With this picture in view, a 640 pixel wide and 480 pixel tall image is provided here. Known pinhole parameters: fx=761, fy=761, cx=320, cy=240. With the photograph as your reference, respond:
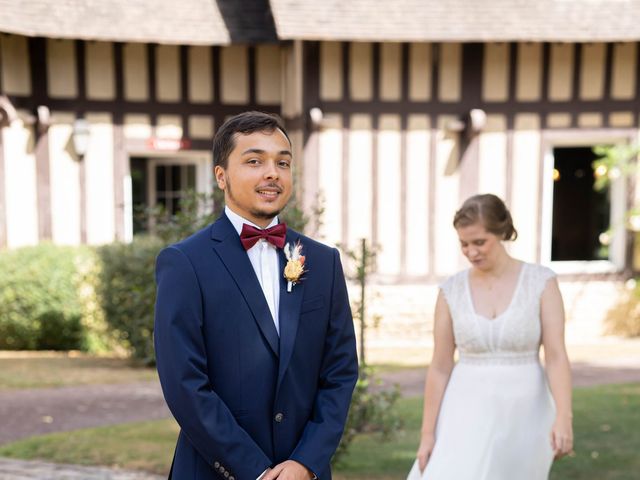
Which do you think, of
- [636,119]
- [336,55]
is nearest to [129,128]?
[336,55]

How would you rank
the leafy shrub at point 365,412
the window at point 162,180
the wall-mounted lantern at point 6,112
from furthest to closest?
the window at point 162,180
the wall-mounted lantern at point 6,112
the leafy shrub at point 365,412

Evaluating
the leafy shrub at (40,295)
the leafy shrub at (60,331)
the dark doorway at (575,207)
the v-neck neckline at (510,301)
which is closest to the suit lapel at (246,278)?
the v-neck neckline at (510,301)

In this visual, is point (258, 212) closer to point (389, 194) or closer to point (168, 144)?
point (389, 194)

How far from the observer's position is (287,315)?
7.34 ft

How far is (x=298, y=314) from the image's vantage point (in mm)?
2256

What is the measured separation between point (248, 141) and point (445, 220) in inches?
335

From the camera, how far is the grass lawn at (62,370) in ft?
25.8

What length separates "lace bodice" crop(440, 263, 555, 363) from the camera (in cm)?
325

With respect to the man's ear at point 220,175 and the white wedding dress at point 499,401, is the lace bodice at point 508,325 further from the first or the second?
the man's ear at point 220,175

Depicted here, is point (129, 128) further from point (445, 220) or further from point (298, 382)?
point (298, 382)

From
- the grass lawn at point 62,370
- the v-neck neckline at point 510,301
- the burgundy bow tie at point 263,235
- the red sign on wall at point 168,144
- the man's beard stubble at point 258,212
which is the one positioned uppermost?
the red sign on wall at point 168,144

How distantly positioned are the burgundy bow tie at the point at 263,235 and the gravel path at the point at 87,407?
319 centimetres

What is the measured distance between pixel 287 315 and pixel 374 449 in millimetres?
3734

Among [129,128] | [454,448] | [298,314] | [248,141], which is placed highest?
[129,128]
